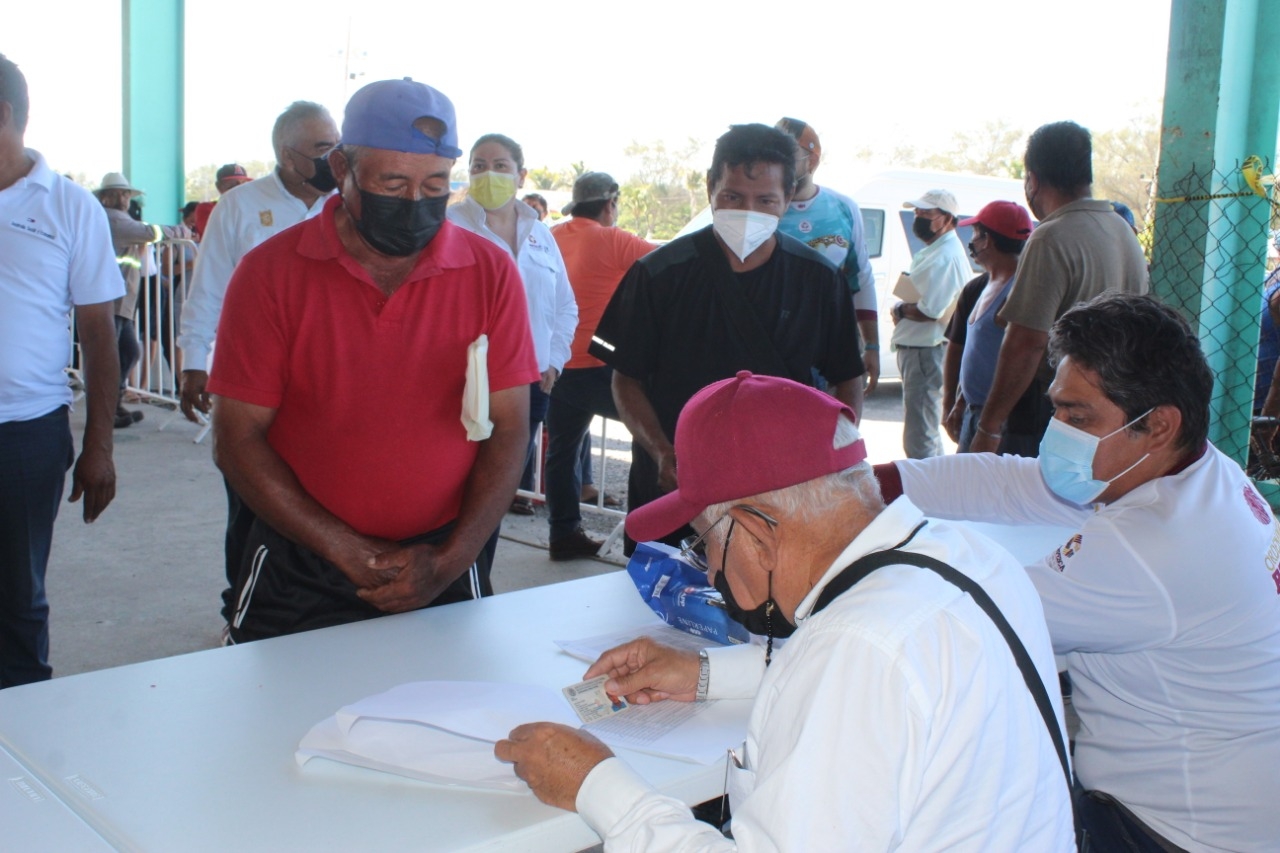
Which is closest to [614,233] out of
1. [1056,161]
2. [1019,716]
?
[1056,161]

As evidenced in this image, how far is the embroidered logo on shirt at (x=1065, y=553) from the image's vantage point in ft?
6.05

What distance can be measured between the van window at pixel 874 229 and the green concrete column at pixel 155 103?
326 inches

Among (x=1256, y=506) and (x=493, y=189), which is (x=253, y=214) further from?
(x=1256, y=506)

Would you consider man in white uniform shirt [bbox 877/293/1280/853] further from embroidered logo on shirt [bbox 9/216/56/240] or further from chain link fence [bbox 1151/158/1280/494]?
chain link fence [bbox 1151/158/1280/494]

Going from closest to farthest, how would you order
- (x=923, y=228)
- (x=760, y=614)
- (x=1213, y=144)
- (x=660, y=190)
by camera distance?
(x=760, y=614) → (x=1213, y=144) → (x=923, y=228) → (x=660, y=190)

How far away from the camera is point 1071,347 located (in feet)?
6.77

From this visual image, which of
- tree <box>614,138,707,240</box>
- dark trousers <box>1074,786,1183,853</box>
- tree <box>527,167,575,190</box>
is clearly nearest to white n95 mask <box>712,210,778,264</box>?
dark trousers <box>1074,786,1183,853</box>

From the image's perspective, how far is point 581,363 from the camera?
5.48 meters

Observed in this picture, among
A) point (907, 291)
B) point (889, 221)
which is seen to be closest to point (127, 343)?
point (907, 291)

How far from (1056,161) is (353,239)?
8.95 feet

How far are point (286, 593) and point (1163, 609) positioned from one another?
5.44 feet

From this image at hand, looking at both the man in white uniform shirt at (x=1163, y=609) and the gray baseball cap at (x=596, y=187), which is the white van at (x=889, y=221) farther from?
the man in white uniform shirt at (x=1163, y=609)

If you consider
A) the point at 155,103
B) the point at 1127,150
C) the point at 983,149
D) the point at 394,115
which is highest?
the point at 983,149

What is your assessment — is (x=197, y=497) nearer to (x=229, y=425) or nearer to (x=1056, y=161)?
(x=229, y=425)
